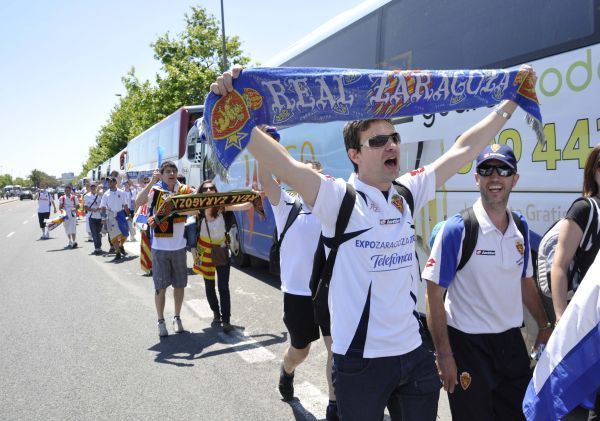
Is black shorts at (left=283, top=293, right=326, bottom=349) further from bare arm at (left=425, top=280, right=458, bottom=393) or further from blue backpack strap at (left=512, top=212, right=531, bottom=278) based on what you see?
blue backpack strap at (left=512, top=212, right=531, bottom=278)

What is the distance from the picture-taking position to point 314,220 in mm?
3744

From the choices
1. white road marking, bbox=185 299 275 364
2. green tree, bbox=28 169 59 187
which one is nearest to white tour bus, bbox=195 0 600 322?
white road marking, bbox=185 299 275 364

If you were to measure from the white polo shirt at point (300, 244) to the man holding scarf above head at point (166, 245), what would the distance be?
94.5 inches

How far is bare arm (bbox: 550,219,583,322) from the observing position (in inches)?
95.2

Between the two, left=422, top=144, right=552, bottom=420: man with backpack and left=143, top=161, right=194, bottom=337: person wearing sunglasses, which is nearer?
left=422, top=144, right=552, bottom=420: man with backpack

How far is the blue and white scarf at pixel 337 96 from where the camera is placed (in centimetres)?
205

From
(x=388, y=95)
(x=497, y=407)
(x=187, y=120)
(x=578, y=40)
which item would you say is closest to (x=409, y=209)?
(x=388, y=95)

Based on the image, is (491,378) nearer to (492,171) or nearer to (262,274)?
(492,171)

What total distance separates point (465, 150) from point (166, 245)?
4.16 metres

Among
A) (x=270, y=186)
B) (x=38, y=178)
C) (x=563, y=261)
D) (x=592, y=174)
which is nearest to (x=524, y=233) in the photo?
(x=563, y=261)

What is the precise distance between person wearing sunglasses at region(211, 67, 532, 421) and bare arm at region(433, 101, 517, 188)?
0.45 m

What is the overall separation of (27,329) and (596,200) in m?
6.44

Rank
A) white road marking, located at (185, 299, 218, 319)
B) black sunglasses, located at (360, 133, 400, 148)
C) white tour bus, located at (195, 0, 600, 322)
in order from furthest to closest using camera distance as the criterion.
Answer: white road marking, located at (185, 299, 218, 319), white tour bus, located at (195, 0, 600, 322), black sunglasses, located at (360, 133, 400, 148)

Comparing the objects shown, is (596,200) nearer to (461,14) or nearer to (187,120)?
(461,14)
